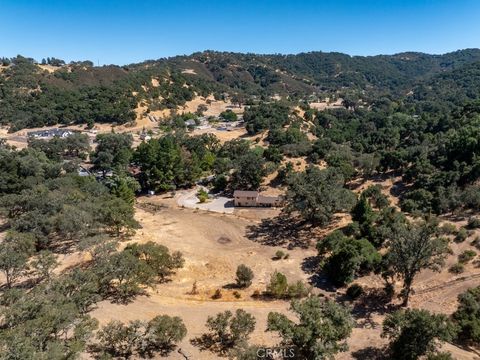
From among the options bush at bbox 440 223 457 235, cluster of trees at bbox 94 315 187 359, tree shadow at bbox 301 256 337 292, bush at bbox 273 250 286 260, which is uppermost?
bush at bbox 440 223 457 235

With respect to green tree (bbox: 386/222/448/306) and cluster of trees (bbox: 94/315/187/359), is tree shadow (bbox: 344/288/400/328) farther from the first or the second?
cluster of trees (bbox: 94/315/187/359)

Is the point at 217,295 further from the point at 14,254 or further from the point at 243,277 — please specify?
the point at 14,254

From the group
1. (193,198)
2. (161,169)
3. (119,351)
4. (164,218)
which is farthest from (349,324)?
(161,169)

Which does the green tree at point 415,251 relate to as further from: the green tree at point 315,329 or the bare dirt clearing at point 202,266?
the bare dirt clearing at point 202,266

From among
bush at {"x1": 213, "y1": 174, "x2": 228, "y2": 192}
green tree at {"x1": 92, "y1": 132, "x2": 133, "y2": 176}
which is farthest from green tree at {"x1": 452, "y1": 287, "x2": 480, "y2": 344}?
green tree at {"x1": 92, "y1": 132, "x2": 133, "y2": 176}

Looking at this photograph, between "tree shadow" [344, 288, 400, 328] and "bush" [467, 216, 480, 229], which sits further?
"bush" [467, 216, 480, 229]

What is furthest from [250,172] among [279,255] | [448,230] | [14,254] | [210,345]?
[210,345]
